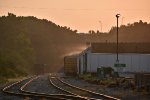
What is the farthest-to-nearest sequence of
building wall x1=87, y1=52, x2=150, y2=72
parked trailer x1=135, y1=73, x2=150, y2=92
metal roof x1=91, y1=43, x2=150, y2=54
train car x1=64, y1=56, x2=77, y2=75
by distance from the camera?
metal roof x1=91, y1=43, x2=150, y2=54 < train car x1=64, y1=56, x2=77, y2=75 < building wall x1=87, y1=52, x2=150, y2=72 < parked trailer x1=135, y1=73, x2=150, y2=92

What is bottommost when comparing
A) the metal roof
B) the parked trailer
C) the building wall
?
the parked trailer

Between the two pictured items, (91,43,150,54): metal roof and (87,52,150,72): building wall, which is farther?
(91,43,150,54): metal roof

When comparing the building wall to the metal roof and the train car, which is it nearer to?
the train car

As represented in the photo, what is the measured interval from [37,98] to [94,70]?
2258 inches

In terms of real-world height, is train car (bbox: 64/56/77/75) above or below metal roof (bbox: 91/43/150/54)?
below

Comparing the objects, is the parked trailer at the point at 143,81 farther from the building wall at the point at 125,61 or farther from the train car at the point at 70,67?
the train car at the point at 70,67

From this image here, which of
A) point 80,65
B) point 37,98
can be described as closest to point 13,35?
point 80,65

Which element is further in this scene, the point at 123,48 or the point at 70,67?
the point at 123,48

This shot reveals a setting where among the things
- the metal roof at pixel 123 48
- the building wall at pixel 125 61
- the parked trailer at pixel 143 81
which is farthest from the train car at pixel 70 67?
the parked trailer at pixel 143 81

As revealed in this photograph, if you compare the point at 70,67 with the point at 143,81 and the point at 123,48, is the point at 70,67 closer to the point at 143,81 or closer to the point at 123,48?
the point at 123,48

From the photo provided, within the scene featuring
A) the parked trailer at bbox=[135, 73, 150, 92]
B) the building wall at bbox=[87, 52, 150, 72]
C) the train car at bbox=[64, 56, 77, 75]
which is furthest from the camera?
the train car at bbox=[64, 56, 77, 75]

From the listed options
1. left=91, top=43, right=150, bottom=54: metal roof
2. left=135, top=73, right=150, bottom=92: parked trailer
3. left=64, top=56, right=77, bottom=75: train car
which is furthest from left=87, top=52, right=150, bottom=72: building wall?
left=135, top=73, right=150, bottom=92: parked trailer

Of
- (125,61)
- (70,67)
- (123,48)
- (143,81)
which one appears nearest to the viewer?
Answer: (143,81)

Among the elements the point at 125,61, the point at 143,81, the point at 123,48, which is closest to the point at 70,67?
the point at 125,61
